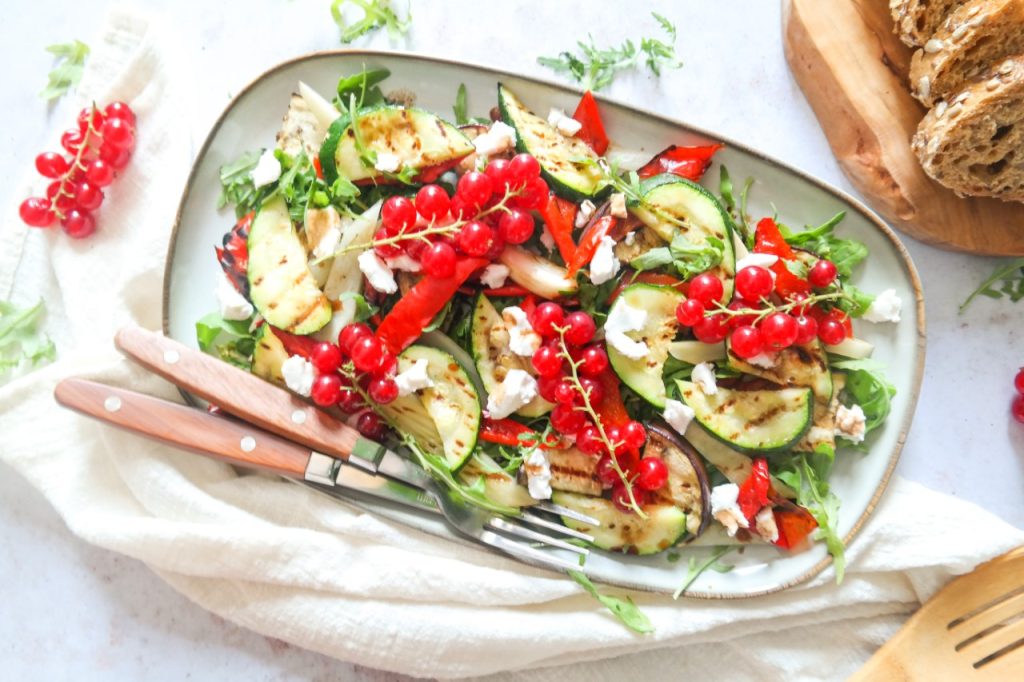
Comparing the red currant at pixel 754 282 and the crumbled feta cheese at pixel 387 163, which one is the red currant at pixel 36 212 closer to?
the crumbled feta cheese at pixel 387 163

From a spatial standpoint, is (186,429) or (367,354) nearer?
(367,354)

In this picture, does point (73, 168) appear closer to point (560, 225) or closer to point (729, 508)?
point (560, 225)

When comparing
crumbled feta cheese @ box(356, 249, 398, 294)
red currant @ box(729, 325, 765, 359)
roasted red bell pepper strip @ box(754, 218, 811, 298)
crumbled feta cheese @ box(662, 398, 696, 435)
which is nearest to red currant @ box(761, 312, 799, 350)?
red currant @ box(729, 325, 765, 359)

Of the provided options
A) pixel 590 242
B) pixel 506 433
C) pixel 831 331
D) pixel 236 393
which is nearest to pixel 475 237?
pixel 590 242

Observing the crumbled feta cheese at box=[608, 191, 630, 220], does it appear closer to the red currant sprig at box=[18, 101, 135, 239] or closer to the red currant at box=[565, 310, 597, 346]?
the red currant at box=[565, 310, 597, 346]

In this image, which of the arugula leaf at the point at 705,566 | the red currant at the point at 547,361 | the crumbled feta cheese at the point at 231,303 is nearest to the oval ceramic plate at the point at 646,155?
the arugula leaf at the point at 705,566

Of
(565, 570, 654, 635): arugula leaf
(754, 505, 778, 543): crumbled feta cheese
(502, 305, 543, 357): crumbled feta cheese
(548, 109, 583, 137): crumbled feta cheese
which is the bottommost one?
(565, 570, 654, 635): arugula leaf
